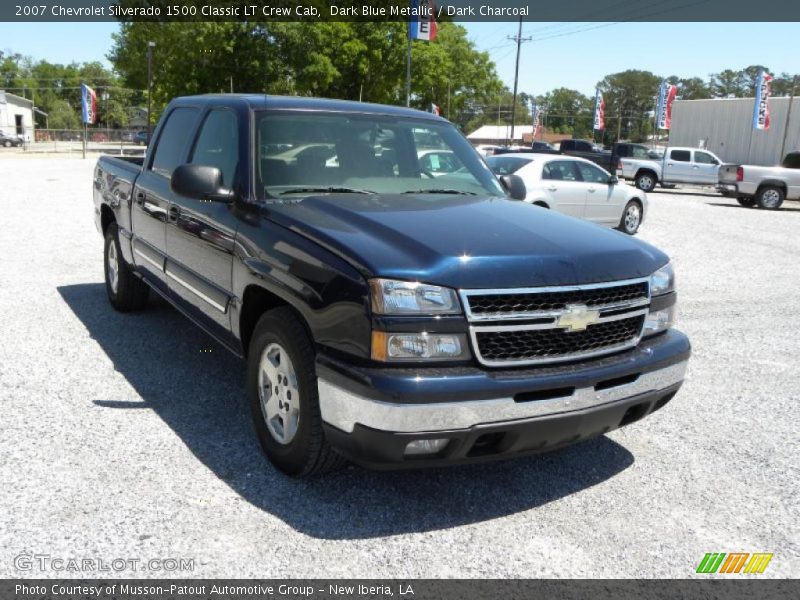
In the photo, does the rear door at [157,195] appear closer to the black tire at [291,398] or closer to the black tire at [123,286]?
the black tire at [123,286]

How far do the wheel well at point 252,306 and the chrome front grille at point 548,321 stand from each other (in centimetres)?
105

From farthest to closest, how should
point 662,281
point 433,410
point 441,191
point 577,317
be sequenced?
point 441,191
point 662,281
point 577,317
point 433,410

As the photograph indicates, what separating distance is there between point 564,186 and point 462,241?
1062 centimetres

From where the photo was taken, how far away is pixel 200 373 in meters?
5.16

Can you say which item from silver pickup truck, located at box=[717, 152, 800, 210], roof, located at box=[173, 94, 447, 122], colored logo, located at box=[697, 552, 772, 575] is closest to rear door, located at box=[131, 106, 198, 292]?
roof, located at box=[173, 94, 447, 122]

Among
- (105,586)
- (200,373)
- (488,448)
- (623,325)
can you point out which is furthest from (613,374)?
(200,373)

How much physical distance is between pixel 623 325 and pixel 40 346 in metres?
4.43

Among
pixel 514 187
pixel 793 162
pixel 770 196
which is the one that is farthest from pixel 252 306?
pixel 793 162

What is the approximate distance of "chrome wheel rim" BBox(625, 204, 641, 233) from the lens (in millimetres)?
14672

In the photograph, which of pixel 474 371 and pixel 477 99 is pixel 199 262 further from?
pixel 477 99

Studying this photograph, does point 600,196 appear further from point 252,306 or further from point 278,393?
point 278,393

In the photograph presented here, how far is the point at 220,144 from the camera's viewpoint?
14.9 ft

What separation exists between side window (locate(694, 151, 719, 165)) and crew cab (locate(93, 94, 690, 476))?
1109 inches

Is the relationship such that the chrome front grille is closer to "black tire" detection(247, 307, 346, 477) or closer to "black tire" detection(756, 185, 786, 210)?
"black tire" detection(247, 307, 346, 477)
